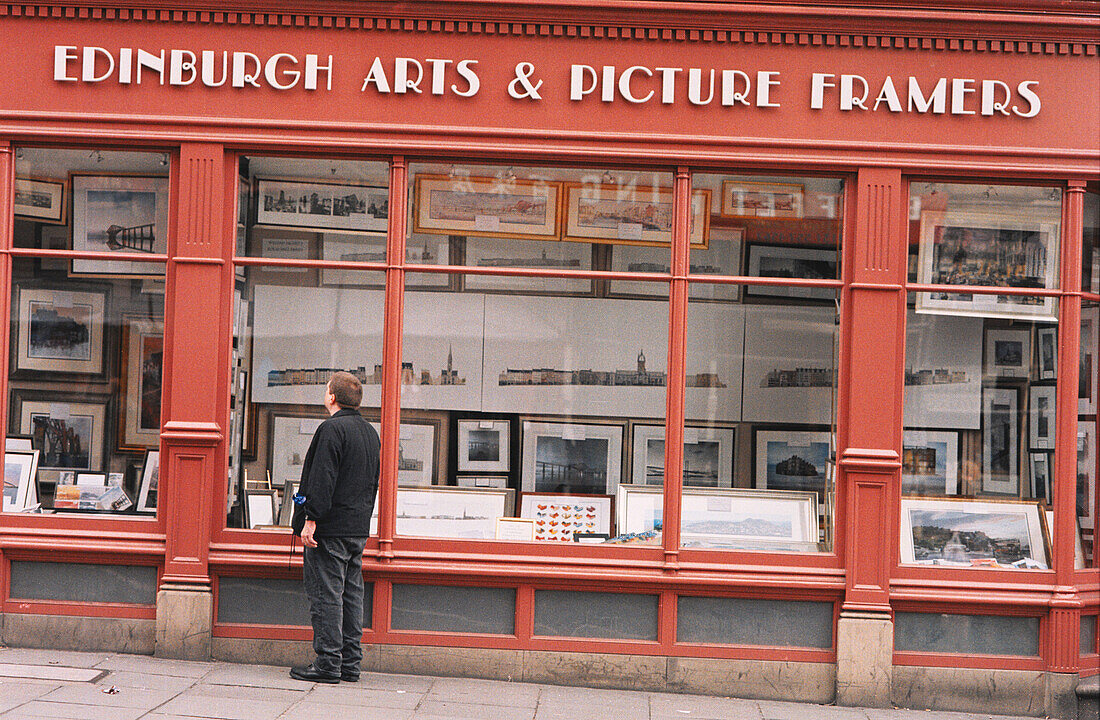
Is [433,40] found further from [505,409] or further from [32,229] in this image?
[32,229]

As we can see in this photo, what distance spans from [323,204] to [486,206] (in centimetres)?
118

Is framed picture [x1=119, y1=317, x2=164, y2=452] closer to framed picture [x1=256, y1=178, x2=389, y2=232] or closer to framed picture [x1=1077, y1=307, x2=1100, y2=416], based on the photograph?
framed picture [x1=256, y1=178, x2=389, y2=232]

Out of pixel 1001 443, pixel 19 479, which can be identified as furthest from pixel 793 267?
pixel 19 479

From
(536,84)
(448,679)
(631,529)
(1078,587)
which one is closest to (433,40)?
(536,84)

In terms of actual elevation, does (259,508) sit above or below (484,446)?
below

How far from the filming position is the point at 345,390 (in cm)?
666

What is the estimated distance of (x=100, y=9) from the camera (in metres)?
7.09

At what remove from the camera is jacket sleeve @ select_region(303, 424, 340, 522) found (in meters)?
6.38

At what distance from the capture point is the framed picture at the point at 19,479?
733 centimetres

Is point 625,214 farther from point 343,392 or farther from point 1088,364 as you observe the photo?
point 1088,364

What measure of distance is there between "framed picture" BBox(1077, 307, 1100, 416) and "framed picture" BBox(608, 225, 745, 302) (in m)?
2.51

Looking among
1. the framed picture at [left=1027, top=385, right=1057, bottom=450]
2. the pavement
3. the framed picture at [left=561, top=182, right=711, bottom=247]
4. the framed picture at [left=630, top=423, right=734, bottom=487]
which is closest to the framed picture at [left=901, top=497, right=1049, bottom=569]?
the framed picture at [left=1027, top=385, right=1057, bottom=450]

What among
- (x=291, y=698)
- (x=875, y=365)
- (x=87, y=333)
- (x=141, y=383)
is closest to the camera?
(x=291, y=698)

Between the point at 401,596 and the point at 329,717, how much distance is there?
129 centimetres
